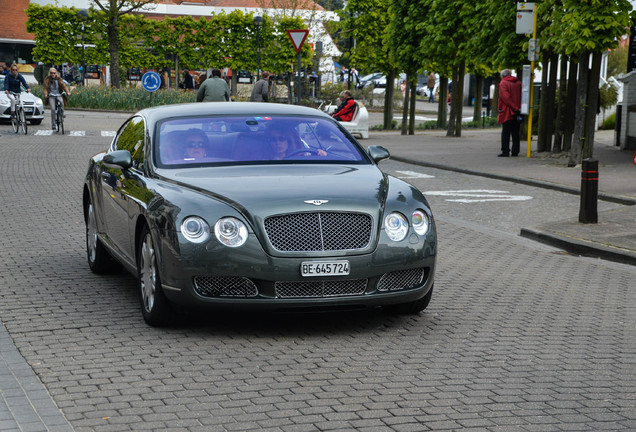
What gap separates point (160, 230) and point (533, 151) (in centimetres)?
1913

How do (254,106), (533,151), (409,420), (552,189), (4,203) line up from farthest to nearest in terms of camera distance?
(533,151), (552,189), (4,203), (254,106), (409,420)

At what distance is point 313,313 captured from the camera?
655 cm

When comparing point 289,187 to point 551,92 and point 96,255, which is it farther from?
point 551,92

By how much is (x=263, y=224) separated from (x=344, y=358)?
0.96 metres

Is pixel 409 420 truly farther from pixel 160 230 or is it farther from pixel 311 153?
pixel 311 153

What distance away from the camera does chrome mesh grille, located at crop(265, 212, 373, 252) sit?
6.19m

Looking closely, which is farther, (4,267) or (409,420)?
(4,267)

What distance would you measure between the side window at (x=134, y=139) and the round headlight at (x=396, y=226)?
199 cm

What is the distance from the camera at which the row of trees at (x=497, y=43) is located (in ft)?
60.6

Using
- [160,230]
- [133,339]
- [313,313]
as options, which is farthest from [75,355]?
[313,313]

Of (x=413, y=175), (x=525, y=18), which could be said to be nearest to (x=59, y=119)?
(x=413, y=175)

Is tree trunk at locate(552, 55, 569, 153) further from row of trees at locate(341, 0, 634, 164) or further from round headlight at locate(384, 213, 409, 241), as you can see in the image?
round headlight at locate(384, 213, 409, 241)

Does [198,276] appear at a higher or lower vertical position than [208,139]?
lower

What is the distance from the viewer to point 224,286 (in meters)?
6.25
